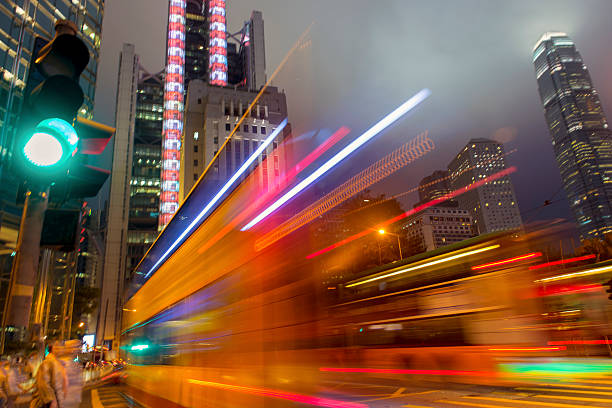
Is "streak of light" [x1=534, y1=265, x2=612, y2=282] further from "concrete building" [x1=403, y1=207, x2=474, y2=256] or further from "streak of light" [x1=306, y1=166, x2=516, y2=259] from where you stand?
"concrete building" [x1=403, y1=207, x2=474, y2=256]

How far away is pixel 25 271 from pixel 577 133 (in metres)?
61.8

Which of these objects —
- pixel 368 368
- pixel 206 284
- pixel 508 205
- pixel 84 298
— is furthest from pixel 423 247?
pixel 84 298

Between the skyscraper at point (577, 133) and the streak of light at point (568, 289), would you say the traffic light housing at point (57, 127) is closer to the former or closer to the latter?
the streak of light at point (568, 289)

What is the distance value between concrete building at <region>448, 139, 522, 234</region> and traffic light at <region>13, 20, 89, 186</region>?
1467 cm

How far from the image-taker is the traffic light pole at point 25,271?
188 centimetres

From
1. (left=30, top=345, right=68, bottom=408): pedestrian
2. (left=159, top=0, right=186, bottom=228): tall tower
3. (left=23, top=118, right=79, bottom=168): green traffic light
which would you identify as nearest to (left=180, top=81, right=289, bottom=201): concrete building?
(left=159, top=0, right=186, bottom=228): tall tower

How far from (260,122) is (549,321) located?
56.6 meters

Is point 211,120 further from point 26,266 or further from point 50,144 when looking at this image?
point 26,266

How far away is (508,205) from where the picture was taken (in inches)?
731

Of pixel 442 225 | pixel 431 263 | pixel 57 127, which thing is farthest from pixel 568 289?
pixel 442 225

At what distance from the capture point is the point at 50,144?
2.06 m

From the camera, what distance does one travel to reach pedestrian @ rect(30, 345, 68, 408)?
3.75m

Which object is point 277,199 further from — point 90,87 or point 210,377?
point 90,87

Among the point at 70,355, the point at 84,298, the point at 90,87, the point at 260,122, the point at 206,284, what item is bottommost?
the point at 70,355
